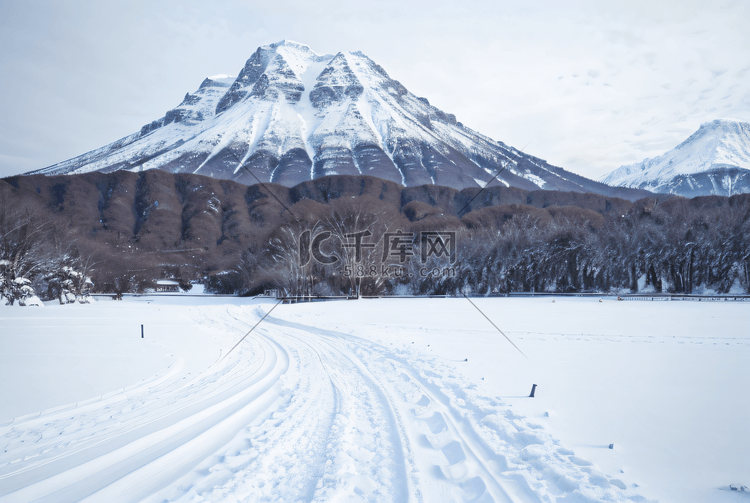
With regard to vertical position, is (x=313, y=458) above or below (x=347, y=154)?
below

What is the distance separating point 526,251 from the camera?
129 feet

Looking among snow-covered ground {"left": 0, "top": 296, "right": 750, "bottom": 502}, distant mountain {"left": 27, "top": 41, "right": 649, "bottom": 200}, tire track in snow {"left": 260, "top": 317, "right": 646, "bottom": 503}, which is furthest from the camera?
distant mountain {"left": 27, "top": 41, "right": 649, "bottom": 200}

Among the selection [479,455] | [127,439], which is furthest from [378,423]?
[127,439]

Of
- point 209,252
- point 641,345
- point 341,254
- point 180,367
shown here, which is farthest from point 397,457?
point 209,252

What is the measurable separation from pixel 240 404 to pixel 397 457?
2875 millimetres

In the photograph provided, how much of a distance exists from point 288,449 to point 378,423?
4.16 ft

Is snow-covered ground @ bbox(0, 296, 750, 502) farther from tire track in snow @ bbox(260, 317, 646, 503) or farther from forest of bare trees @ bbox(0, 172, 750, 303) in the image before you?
forest of bare trees @ bbox(0, 172, 750, 303)

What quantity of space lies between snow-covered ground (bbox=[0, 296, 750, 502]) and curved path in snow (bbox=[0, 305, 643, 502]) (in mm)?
23

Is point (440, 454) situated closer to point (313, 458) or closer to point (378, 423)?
point (378, 423)

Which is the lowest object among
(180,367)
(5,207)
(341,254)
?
(180,367)

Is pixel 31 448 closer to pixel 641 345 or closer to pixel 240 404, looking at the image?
pixel 240 404

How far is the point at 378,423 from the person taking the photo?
15.5 feet

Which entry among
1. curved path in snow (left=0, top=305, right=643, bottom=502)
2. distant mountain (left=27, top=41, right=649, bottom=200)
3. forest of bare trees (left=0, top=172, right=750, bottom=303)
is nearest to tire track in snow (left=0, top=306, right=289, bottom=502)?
curved path in snow (left=0, top=305, right=643, bottom=502)

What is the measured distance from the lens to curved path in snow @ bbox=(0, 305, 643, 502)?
3.20 metres
